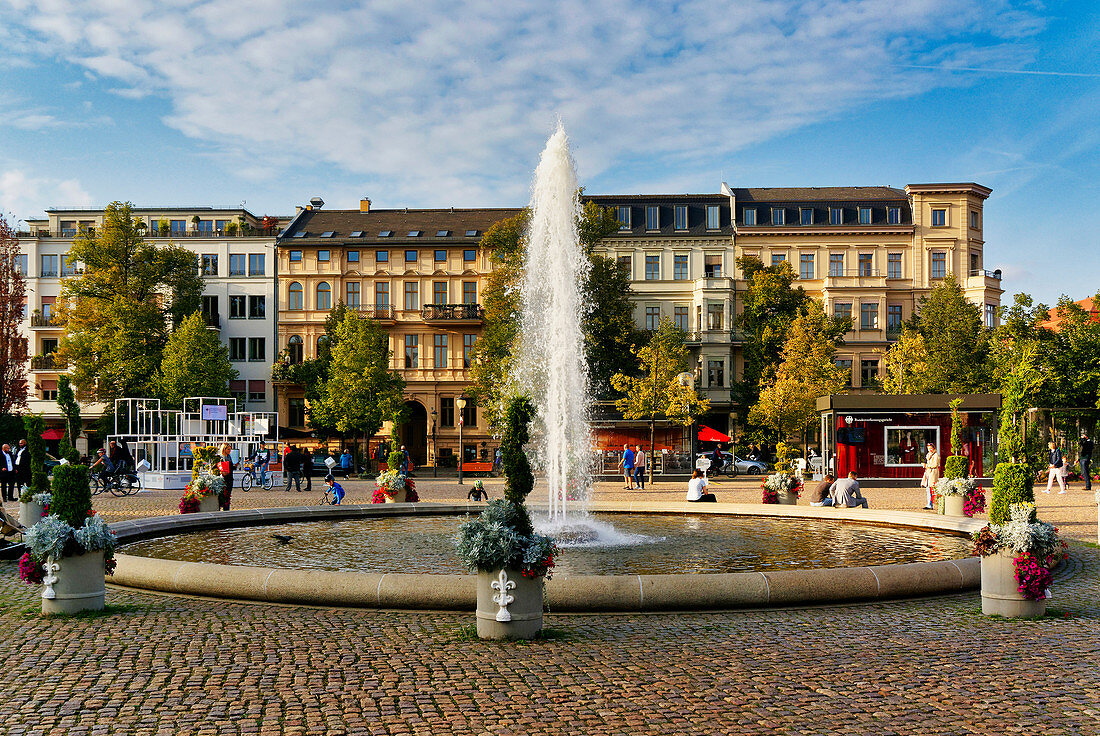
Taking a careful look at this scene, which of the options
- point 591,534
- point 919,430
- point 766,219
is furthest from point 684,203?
point 591,534

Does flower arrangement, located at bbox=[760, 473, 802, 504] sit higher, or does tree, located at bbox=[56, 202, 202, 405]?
tree, located at bbox=[56, 202, 202, 405]

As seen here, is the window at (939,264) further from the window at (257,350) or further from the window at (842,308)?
the window at (257,350)

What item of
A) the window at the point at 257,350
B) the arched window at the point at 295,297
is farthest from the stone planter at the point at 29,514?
the window at the point at 257,350

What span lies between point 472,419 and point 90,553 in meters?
55.0

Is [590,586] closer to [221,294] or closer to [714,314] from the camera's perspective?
[714,314]

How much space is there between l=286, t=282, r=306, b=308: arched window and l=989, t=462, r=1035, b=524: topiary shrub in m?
60.6

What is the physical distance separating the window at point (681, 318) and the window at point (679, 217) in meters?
5.84

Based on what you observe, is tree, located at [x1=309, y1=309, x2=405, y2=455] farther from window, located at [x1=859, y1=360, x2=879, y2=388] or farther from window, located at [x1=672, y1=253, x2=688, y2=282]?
window, located at [x1=859, y1=360, x2=879, y2=388]

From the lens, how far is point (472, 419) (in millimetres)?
65000

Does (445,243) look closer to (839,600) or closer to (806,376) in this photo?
(806,376)

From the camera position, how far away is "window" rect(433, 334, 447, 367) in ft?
217

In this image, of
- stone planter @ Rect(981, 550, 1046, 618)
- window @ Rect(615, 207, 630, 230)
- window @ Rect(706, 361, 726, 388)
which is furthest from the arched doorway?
stone planter @ Rect(981, 550, 1046, 618)

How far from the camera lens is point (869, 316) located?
212 ft

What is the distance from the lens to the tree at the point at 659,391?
43.0 m
